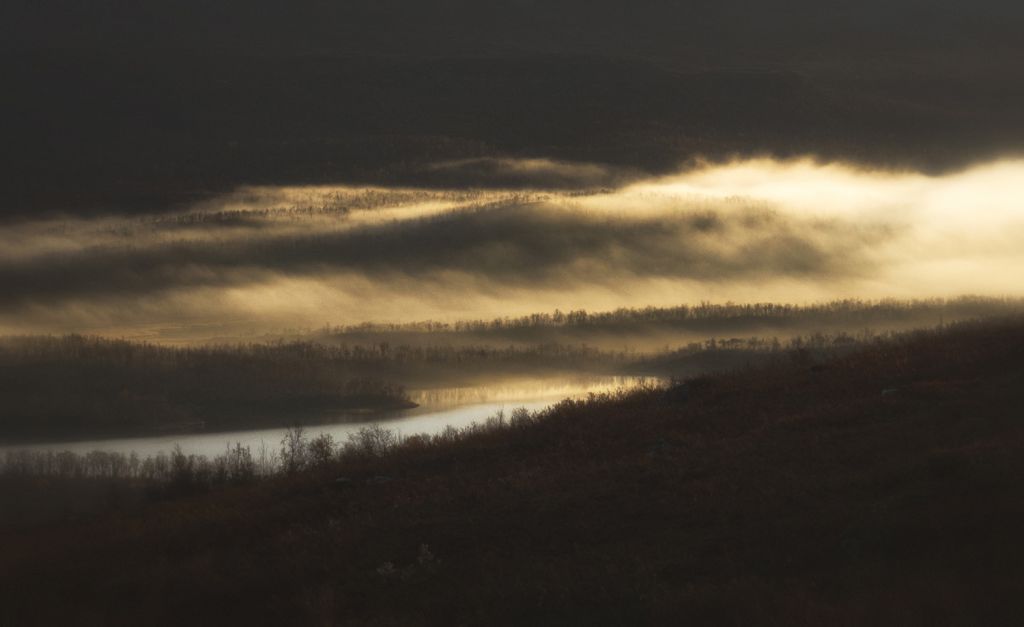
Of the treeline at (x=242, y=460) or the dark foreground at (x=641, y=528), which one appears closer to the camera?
the dark foreground at (x=641, y=528)

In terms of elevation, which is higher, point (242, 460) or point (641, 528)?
point (641, 528)

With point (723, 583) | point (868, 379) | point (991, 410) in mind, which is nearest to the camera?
point (723, 583)

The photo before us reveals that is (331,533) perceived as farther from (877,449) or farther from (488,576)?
(877,449)

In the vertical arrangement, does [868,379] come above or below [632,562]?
above

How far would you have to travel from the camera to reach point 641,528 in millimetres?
24375

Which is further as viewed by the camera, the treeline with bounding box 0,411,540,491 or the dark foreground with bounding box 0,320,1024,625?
the treeline with bounding box 0,411,540,491

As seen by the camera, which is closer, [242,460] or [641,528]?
[641,528]

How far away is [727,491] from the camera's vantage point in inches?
1006

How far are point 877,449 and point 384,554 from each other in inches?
444

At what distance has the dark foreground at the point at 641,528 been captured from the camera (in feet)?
64.2

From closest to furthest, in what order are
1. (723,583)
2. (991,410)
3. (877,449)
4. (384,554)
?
1. (723,583)
2. (384,554)
3. (877,449)
4. (991,410)

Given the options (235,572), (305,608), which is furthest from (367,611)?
(235,572)

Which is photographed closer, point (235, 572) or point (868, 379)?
point (235, 572)

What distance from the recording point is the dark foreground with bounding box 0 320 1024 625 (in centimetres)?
1958
